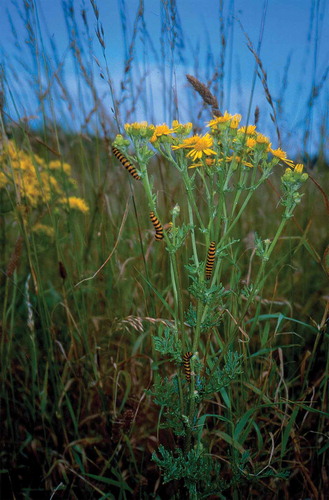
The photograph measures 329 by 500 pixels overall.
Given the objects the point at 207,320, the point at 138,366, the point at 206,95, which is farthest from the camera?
the point at 138,366

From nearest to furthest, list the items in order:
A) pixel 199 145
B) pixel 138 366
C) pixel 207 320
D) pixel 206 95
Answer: pixel 199 145 < pixel 207 320 < pixel 206 95 < pixel 138 366

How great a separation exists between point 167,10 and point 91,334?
4.50 feet

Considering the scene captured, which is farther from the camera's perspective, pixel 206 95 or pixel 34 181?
pixel 34 181

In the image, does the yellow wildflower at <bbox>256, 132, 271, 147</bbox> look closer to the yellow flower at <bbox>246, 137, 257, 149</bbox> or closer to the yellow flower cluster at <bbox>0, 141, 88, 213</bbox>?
the yellow flower at <bbox>246, 137, 257, 149</bbox>

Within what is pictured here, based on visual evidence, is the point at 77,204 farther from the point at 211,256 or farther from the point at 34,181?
the point at 211,256

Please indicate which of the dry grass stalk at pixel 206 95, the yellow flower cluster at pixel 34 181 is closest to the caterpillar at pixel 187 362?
the dry grass stalk at pixel 206 95

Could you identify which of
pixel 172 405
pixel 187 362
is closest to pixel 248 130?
pixel 187 362

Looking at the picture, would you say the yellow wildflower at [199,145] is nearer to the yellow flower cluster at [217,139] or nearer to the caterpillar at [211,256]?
the yellow flower cluster at [217,139]

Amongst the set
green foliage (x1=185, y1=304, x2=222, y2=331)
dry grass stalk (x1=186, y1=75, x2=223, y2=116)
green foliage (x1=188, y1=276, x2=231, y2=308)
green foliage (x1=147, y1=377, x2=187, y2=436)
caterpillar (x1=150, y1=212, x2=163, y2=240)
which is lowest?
green foliage (x1=147, y1=377, x2=187, y2=436)

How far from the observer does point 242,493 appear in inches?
63.2

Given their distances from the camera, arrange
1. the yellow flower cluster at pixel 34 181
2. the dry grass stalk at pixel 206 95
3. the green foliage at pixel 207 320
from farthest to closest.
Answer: the yellow flower cluster at pixel 34 181, the dry grass stalk at pixel 206 95, the green foliage at pixel 207 320

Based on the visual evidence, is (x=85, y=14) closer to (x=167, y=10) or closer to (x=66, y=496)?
(x=167, y=10)

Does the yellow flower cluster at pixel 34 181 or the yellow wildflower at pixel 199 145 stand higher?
the yellow flower cluster at pixel 34 181

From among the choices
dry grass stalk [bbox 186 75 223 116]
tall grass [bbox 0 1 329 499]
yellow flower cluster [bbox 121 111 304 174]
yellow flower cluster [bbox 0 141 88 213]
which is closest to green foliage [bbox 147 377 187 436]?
tall grass [bbox 0 1 329 499]
